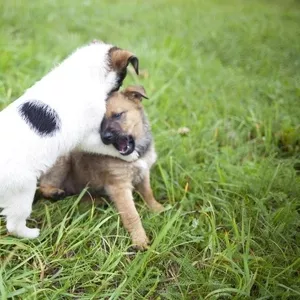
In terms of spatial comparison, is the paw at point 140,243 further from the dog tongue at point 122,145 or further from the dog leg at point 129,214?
the dog tongue at point 122,145

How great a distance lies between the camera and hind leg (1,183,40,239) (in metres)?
3.04

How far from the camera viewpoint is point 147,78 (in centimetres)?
603

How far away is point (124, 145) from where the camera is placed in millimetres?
3807

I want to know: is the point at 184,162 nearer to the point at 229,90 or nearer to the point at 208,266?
the point at 208,266

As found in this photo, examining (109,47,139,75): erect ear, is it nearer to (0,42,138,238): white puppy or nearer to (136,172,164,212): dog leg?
(0,42,138,238): white puppy

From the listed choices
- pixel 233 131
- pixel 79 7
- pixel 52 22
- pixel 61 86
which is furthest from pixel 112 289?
pixel 79 7

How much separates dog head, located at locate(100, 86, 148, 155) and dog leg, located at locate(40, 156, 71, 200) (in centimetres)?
61

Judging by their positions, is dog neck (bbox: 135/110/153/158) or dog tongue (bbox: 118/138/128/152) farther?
dog neck (bbox: 135/110/153/158)

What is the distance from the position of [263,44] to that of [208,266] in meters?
6.00

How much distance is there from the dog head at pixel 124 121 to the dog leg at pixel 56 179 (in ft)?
2.01

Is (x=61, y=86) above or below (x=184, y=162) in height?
above

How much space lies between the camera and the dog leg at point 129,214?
3.38 metres

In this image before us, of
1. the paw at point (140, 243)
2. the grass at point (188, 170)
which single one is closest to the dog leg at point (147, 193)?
the grass at point (188, 170)

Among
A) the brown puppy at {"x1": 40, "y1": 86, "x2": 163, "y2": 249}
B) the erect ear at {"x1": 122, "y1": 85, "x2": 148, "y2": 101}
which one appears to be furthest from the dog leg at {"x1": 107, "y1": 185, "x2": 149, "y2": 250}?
the erect ear at {"x1": 122, "y1": 85, "x2": 148, "y2": 101}
